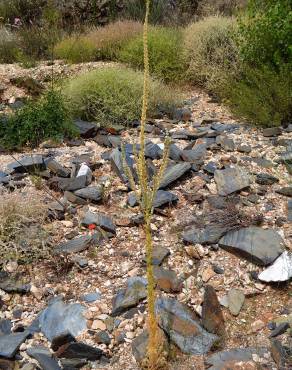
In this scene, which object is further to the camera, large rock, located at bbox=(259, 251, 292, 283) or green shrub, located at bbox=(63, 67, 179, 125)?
green shrub, located at bbox=(63, 67, 179, 125)

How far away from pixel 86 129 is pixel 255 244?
8.59ft

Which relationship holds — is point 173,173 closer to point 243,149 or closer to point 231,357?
point 243,149

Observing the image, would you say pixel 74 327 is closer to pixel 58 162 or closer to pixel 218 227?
pixel 218 227

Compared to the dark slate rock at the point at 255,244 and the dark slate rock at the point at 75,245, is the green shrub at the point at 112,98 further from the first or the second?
the dark slate rock at the point at 255,244

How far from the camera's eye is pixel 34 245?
356 centimetres

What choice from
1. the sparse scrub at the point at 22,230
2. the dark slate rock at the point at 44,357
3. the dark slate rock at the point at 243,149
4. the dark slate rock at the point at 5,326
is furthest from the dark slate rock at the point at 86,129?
the dark slate rock at the point at 44,357

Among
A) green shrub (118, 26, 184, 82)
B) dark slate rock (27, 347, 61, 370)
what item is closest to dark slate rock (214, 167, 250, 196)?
dark slate rock (27, 347, 61, 370)

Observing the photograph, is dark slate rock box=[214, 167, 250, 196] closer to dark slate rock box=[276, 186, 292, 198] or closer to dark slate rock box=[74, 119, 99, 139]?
dark slate rock box=[276, 186, 292, 198]

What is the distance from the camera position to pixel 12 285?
3.35m

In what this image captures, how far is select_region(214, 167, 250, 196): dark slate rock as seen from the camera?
13.7 ft

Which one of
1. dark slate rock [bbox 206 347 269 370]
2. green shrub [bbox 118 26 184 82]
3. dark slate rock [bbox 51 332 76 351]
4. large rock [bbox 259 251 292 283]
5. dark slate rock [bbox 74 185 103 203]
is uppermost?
green shrub [bbox 118 26 184 82]

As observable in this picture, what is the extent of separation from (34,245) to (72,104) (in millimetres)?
2853

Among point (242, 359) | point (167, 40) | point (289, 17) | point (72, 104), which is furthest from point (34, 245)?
point (167, 40)

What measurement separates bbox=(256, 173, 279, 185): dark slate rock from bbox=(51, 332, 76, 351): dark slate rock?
216 cm
